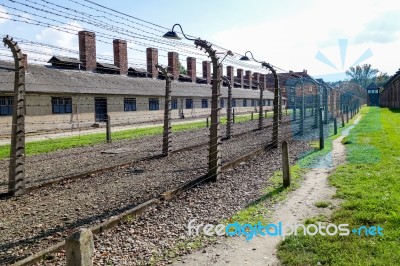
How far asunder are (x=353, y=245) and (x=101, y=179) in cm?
638

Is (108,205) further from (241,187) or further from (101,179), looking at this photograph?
(241,187)

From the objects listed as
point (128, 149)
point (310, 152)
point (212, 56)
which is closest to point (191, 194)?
point (212, 56)

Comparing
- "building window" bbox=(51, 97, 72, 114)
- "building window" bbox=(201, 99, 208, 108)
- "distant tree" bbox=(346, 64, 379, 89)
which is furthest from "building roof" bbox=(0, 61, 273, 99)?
"distant tree" bbox=(346, 64, 379, 89)

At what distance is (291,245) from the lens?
423cm

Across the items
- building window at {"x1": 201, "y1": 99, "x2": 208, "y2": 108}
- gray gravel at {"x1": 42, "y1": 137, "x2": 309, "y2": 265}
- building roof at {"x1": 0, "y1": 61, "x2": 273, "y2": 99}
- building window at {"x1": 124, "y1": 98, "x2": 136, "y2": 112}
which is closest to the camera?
gray gravel at {"x1": 42, "y1": 137, "x2": 309, "y2": 265}

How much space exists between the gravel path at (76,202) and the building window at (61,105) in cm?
1736

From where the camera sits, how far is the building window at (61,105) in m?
24.7

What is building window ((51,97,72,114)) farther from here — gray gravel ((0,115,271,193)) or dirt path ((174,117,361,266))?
dirt path ((174,117,361,266))

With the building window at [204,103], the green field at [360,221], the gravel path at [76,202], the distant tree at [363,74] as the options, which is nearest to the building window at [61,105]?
the gravel path at [76,202]

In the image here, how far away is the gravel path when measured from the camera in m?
4.83

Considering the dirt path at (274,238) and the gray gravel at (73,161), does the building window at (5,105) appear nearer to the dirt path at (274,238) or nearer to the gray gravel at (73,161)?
the gray gravel at (73,161)

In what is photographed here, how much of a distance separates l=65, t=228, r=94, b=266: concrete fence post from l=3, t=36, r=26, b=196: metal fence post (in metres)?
5.50

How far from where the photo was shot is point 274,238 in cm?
456

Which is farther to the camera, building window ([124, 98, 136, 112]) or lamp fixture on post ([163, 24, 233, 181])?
building window ([124, 98, 136, 112])
